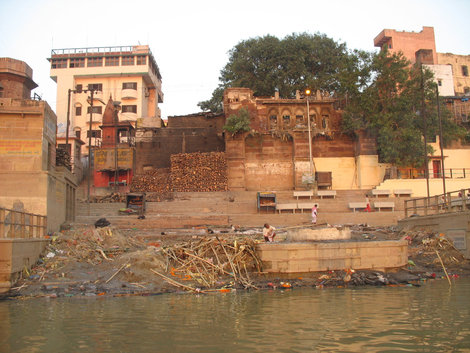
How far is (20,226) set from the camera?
12.8 m

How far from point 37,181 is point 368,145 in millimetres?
22930

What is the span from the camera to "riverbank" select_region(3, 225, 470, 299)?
11.3m

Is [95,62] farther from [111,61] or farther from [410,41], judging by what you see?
[410,41]

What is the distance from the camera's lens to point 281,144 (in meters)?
31.9

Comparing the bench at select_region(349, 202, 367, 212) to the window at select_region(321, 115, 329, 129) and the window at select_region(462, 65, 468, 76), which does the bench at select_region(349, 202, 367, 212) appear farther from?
the window at select_region(462, 65, 468, 76)

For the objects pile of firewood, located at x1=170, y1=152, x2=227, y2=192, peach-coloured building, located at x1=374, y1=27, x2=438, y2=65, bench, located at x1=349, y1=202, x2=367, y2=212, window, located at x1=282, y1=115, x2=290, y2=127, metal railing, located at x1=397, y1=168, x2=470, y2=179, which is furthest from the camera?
peach-coloured building, located at x1=374, y1=27, x2=438, y2=65

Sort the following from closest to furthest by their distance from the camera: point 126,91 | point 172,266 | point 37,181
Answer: point 172,266
point 37,181
point 126,91

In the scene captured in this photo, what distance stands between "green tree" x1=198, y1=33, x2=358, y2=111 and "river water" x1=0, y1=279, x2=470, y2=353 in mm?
28651

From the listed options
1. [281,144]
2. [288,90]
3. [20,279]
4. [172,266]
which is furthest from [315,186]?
[20,279]

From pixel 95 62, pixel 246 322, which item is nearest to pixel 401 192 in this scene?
pixel 246 322

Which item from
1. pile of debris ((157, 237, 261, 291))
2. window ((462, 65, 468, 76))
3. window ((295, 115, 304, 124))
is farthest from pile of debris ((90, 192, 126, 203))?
window ((462, 65, 468, 76))

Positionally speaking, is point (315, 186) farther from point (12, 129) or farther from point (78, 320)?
point (78, 320)

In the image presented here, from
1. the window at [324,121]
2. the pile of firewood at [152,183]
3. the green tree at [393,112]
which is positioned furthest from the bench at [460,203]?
the pile of firewood at [152,183]

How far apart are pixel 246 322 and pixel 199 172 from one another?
23653mm
